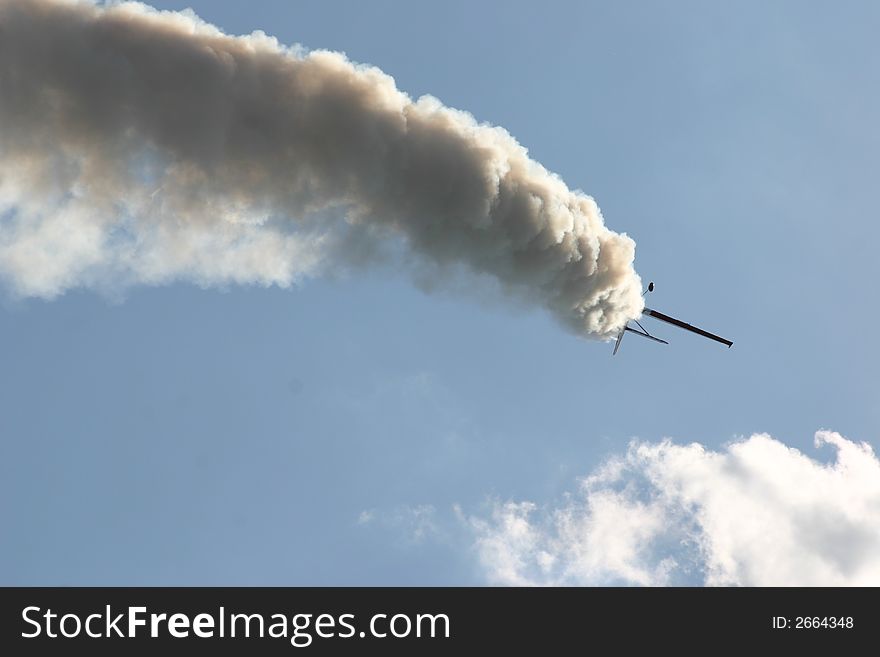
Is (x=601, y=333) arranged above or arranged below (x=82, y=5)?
below

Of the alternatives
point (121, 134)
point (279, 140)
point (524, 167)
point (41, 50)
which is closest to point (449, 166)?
point (524, 167)

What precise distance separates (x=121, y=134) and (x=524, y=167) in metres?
20.4

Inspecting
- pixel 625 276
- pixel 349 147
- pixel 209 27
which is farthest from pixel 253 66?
pixel 625 276

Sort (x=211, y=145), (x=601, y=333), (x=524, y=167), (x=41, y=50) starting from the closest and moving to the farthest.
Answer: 1. (x=41, y=50)
2. (x=211, y=145)
3. (x=524, y=167)
4. (x=601, y=333)

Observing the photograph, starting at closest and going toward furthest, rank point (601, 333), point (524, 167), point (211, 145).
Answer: point (211, 145), point (524, 167), point (601, 333)

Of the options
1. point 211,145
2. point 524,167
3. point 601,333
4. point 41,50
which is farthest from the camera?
point 601,333

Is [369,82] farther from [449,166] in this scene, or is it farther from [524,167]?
[524,167]

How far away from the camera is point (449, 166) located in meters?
54.8

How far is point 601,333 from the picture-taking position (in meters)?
60.9

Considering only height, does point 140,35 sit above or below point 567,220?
above

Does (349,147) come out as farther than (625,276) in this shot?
No

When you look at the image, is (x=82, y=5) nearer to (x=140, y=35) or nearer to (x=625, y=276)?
(x=140, y=35)

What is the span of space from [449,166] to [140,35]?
1594 centimetres

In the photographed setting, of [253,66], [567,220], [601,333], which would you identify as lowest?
[601,333]
